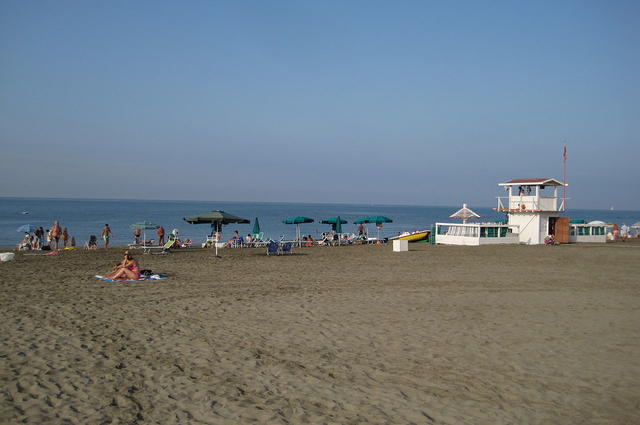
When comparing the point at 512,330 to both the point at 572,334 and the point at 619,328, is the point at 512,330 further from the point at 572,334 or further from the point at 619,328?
the point at 619,328

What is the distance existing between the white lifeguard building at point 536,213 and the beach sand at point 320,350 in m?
13.9

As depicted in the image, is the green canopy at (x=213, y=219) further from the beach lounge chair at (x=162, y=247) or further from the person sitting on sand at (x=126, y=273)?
the person sitting on sand at (x=126, y=273)

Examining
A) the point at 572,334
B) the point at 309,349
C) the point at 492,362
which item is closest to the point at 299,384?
the point at 309,349

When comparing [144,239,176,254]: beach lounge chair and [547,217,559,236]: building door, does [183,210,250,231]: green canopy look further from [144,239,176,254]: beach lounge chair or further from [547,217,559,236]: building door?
[547,217,559,236]: building door

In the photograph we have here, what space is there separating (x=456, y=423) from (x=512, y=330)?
393cm

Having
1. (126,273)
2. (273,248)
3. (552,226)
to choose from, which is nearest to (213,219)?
(273,248)

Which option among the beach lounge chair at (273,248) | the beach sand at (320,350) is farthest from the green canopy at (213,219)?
the beach sand at (320,350)

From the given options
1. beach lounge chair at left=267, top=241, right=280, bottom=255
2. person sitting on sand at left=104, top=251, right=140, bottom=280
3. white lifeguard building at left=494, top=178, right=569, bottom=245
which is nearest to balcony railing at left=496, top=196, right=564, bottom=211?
white lifeguard building at left=494, top=178, right=569, bottom=245

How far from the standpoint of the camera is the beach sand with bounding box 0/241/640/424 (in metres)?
5.32

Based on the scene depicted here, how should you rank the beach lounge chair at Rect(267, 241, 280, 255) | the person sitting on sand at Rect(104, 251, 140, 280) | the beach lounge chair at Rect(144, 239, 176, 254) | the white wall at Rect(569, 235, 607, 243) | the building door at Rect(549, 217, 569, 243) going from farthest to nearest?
1. the white wall at Rect(569, 235, 607, 243)
2. the building door at Rect(549, 217, 569, 243)
3. the beach lounge chair at Rect(144, 239, 176, 254)
4. the beach lounge chair at Rect(267, 241, 280, 255)
5. the person sitting on sand at Rect(104, 251, 140, 280)

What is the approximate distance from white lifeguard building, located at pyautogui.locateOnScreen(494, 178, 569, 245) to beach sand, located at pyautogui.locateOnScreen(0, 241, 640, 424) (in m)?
13.9

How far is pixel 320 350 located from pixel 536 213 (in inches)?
916

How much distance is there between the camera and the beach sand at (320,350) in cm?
532

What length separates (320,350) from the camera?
24.2ft
